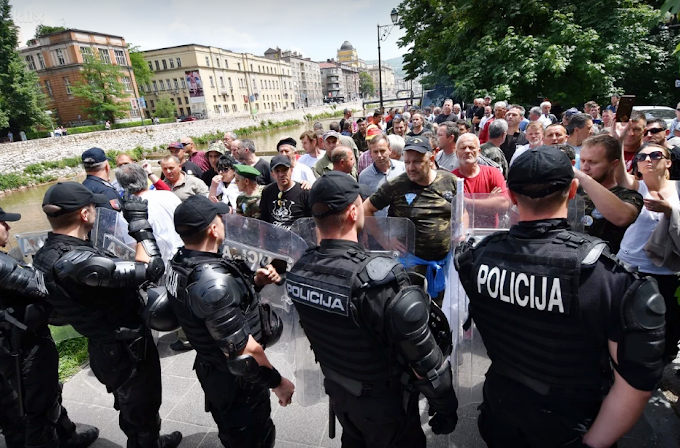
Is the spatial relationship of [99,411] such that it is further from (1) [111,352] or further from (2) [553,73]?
(2) [553,73]

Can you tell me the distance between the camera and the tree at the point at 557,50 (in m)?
11.5

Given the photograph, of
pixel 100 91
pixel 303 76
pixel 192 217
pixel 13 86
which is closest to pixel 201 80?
pixel 100 91

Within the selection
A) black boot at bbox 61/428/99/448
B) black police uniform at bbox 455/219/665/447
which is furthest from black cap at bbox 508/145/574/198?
black boot at bbox 61/428/99/448

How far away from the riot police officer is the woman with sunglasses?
13.3 feet

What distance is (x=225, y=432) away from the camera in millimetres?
2248

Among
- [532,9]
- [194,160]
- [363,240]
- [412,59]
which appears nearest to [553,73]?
[532,9]

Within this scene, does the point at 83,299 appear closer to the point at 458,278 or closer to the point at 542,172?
the point at 458,278

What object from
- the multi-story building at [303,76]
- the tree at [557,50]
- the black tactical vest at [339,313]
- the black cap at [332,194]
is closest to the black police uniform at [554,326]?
the black tactical vest at [339,313]

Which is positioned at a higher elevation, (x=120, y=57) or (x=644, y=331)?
(x=120, y=57)

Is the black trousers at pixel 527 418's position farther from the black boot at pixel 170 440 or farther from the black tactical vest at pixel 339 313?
the black boot at pixel 170 440

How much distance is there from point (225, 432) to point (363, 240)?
1.47 metres

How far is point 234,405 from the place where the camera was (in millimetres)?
2229

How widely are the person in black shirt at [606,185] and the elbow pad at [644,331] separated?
3.82ft

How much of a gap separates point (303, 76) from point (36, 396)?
112824mm
